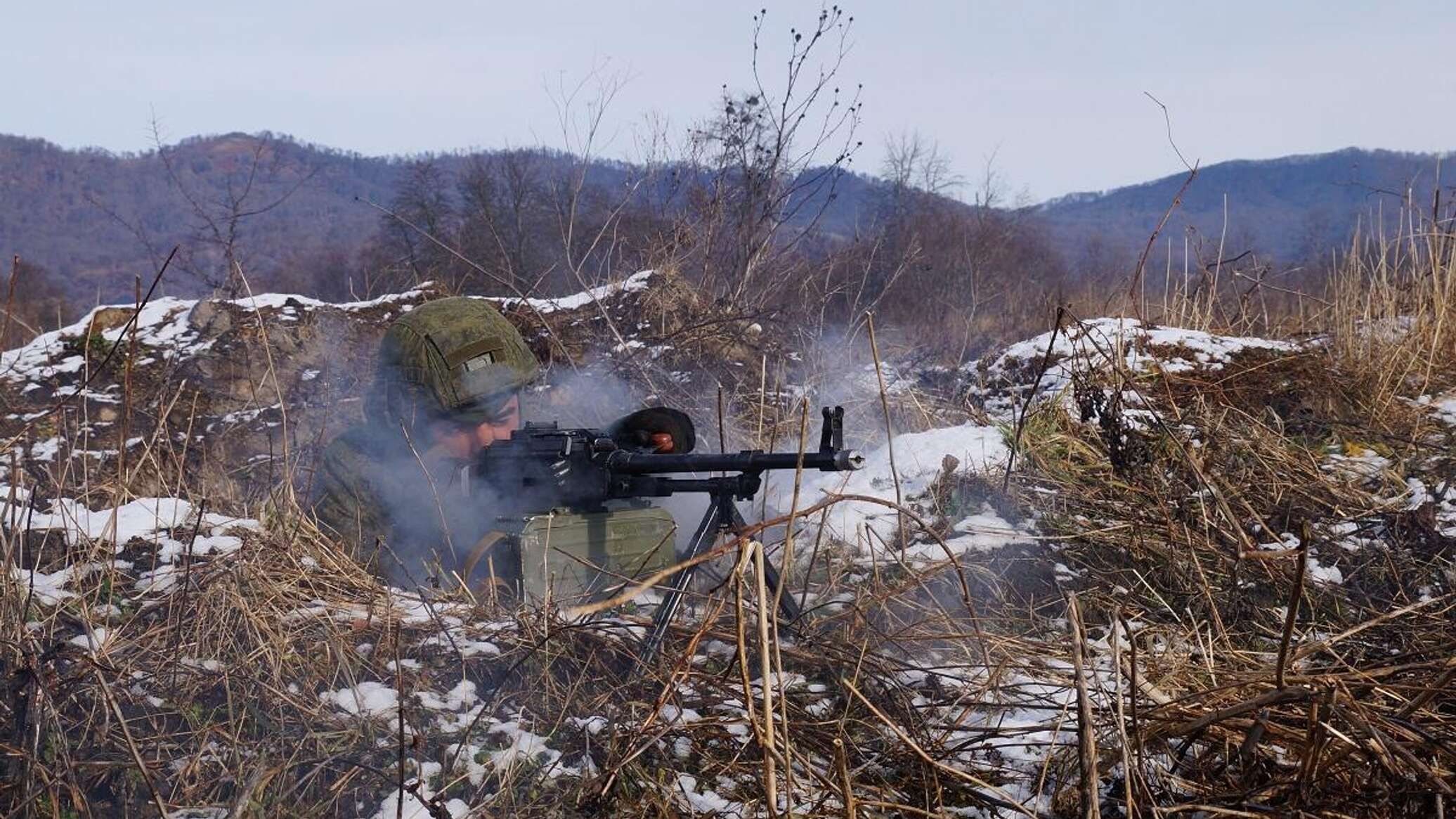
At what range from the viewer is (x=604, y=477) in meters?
3.84

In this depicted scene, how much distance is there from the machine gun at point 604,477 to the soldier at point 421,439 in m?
0.28

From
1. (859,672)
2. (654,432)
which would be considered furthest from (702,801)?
(654,432)

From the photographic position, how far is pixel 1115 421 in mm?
4336

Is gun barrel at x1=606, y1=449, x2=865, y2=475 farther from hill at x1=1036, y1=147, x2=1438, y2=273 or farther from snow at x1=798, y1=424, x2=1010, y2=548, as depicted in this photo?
hill at x1=1036, y1=147, x2=1438, y2=273

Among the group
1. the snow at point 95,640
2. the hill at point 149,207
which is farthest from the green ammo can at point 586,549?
the hill at point 149,207

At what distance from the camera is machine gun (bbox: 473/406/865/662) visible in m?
3.51

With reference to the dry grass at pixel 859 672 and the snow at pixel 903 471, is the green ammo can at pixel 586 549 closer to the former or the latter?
the dry grass at pixel 859 672

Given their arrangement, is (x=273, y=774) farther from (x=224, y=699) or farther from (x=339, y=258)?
(x=339, y=258)

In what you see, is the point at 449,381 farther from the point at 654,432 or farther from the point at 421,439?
the point at 654,432

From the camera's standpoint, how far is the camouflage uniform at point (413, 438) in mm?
4273

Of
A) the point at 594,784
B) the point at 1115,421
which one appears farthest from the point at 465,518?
the point at 1115,421

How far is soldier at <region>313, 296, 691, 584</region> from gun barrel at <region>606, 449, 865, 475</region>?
81 centimetres

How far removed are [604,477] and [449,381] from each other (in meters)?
0.90

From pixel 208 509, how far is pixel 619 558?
178 cm
